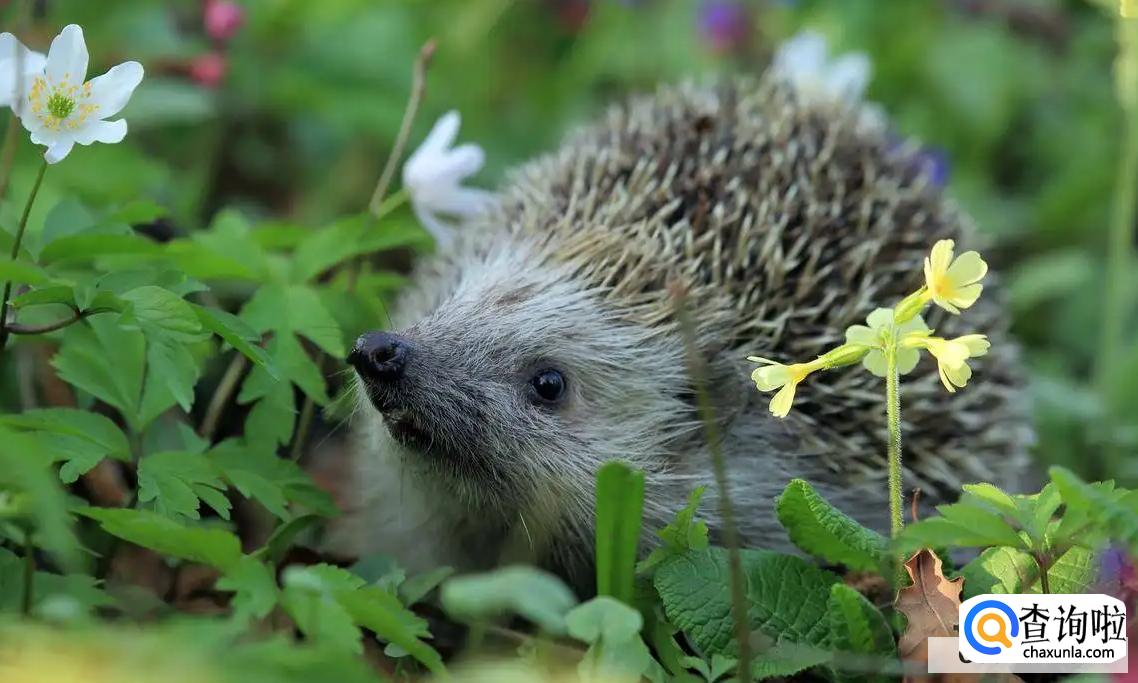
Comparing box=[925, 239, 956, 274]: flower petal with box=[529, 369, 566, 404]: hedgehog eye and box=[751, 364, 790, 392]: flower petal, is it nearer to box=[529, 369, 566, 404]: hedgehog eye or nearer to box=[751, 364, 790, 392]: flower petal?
box=[751, 364, 790, 392]: flower petal

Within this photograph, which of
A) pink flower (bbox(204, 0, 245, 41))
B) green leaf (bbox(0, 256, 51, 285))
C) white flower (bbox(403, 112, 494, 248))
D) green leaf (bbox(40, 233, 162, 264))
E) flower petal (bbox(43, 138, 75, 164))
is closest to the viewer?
green leaf (bbox(0, 256, 51, 285))

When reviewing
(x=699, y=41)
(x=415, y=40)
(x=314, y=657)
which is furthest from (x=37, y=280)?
(x=699, y=41)

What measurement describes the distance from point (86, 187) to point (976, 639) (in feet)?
6.98

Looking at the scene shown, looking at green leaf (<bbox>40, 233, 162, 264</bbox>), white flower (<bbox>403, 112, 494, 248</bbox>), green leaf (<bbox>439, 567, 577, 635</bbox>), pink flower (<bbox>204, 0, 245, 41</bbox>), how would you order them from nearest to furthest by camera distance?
green leaf (<bbox>439, 567, 577, 635</bbox>)
green leaf (<bbox>40, 233, 162, 264</bbox>)
white flower (<bbox>403, 112, 494, 248</bbox>)
pink flower (<bbox>204, 0, 245, 41</bbox>)

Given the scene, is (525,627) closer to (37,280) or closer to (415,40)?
(37,280)

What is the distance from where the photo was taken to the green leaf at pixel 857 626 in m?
1.75

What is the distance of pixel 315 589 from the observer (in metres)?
1.46

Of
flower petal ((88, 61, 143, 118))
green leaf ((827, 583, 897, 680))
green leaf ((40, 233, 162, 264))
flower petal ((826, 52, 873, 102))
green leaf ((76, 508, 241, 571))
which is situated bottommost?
green leaf ((76, 508, 241, 571))

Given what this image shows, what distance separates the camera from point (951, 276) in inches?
70.0

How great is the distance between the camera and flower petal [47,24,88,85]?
185 cm

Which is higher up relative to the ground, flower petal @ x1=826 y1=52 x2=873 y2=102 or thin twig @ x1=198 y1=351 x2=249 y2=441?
flower petal @ x1=826 y1=52 x2=873 y2=102

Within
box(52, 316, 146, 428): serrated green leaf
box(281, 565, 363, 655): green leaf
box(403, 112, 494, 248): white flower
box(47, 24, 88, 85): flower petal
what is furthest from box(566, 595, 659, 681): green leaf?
box(403, 112, 494, 248): white flower

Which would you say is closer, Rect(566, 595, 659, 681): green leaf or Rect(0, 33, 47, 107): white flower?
Rect(566, 595, 659, 681): green leaf

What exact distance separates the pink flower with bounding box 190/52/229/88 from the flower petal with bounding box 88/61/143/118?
1.36m
